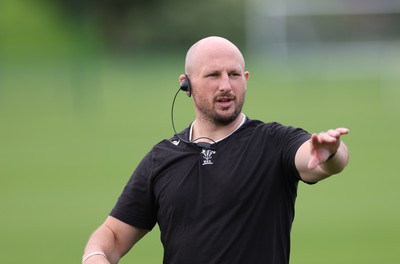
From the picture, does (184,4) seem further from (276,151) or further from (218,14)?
(276,151)

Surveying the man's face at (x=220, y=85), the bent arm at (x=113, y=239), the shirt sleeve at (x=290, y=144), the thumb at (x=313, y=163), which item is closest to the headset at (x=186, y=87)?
the man's face at (x=220, y=85)

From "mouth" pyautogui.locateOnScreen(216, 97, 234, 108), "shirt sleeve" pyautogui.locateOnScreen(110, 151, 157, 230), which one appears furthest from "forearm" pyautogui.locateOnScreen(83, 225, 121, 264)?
"mouth" pyautogui.locateOnScreen(216, 97, 234, 108)

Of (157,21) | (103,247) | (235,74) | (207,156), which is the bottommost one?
(103,247)

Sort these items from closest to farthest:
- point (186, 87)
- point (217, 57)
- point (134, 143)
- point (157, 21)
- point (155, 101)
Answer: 1. point (217, 57)
2. point (186, 87)
3. point (134, 143)
4. point (155, 101)
5. point (157, 21)

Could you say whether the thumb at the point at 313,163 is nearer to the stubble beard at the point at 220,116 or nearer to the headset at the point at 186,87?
the stubble beard at the point at 220,116

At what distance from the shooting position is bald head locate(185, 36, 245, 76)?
4977 millimetres

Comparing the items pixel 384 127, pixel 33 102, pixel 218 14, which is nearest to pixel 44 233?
pixel 384 127

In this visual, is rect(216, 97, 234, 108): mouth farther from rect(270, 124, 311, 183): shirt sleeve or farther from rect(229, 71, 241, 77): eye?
rect(270, 124, 311, 183): shirt sleeve

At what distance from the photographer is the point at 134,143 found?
67.9ft

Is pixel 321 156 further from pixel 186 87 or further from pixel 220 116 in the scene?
pixel 186 87

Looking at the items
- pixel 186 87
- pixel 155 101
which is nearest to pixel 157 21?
pixel 155 101

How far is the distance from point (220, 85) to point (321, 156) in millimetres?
900

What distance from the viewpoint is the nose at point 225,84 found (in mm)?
4859

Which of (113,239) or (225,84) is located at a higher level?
(225,84)
